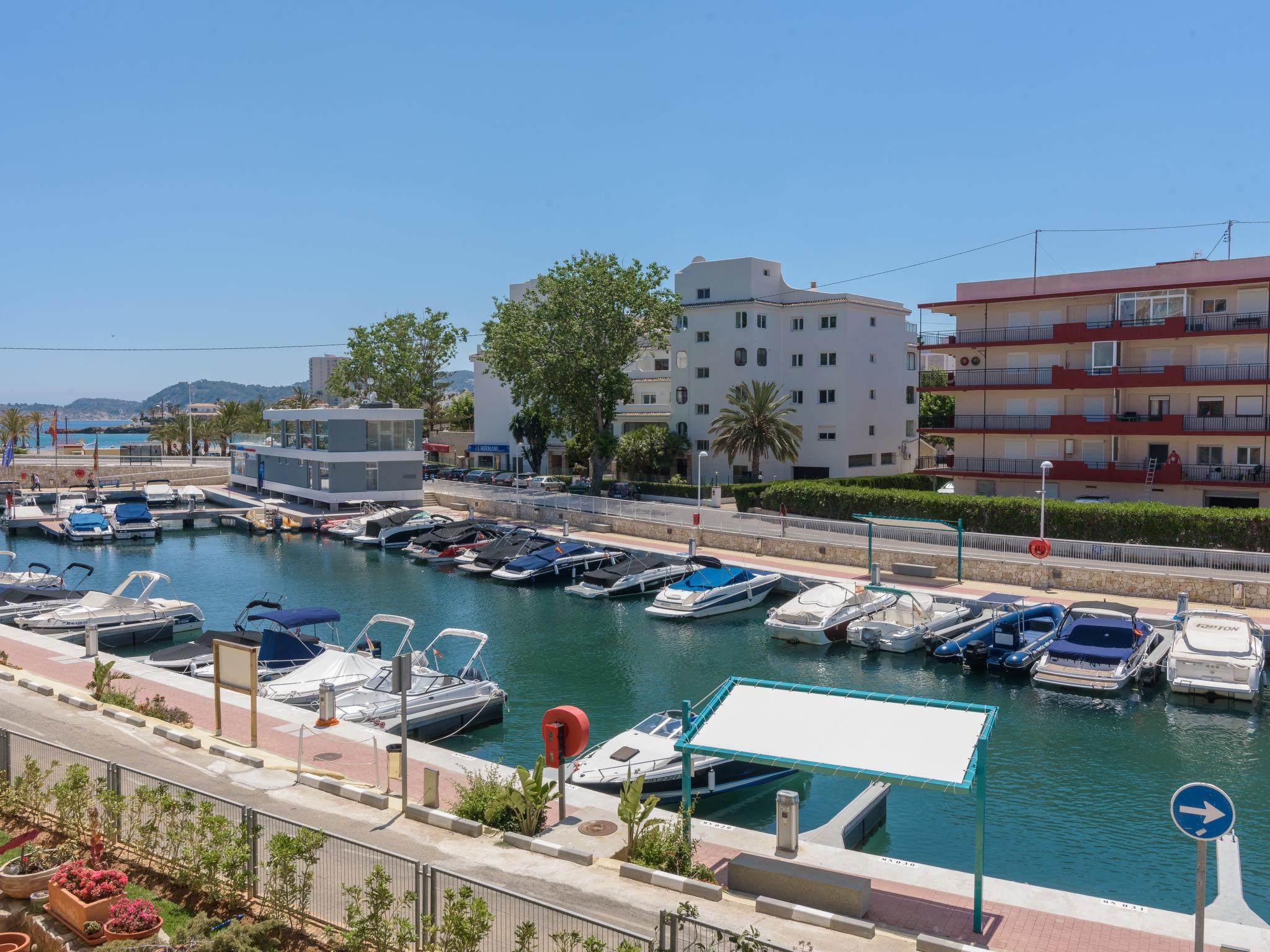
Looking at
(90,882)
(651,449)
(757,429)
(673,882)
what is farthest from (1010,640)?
(651,449)

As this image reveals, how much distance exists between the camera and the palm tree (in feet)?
226

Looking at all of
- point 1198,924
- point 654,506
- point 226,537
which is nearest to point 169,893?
point 1198,924

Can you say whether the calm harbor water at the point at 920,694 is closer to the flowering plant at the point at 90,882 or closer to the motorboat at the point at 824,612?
the motorboat at the point at 824,612

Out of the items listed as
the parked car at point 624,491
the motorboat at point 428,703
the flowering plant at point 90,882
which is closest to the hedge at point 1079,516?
the parked car at point 624,491

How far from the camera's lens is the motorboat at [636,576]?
1722 inches

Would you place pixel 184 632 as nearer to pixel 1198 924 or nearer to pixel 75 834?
pixel 75 834

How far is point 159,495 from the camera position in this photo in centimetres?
7556

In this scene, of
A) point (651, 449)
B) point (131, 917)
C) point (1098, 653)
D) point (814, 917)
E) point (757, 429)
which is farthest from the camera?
point (651, 449)

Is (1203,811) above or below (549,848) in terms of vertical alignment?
above

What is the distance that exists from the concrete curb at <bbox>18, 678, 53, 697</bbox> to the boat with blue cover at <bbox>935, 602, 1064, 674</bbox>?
26.2m

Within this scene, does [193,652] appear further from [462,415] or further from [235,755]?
[462,415]

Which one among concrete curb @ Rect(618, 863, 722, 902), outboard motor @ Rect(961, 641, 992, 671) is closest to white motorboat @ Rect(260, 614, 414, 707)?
concrete curb @ Rect(618, 863, 722, 902)

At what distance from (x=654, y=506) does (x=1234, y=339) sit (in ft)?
101

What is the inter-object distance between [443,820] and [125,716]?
1003 centimetres
